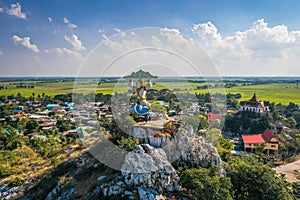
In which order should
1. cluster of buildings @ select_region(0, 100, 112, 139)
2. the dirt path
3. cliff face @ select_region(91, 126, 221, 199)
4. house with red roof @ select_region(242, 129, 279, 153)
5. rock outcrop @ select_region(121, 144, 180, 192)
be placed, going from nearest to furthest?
1. cliff face @ select_region(91, 126, 221, 199)
2. rock outcrop @ select_region(121, 144, 180, 192)
3. cluster of buildings @ select_region(0, 100, 112, 139)
4. the dirt path
5. house with red roof @ select_region(242, 129, 279, 153)

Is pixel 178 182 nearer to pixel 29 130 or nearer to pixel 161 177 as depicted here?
pixel 161 177

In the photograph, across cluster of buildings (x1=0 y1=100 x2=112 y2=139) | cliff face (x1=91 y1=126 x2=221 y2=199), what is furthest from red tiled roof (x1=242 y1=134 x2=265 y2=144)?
cluster of buildings (x1=0 y1=100 x2=112 y2=139)

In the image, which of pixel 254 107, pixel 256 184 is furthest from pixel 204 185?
pixel 254 107

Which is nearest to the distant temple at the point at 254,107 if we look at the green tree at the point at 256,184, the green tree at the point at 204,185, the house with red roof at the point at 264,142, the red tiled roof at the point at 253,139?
the house with red roof at the point at 264,142

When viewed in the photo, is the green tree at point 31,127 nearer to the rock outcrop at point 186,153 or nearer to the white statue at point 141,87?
the white statue at point 141,87

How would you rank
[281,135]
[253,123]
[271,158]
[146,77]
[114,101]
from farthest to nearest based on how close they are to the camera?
[253,123] → [281,135] → [271,158] → [114,101] → [146,77]

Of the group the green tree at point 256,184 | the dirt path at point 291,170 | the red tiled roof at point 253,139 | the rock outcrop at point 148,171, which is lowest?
the dirt path at point 291,170

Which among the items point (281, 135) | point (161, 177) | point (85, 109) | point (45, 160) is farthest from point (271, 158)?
point (45, 160)

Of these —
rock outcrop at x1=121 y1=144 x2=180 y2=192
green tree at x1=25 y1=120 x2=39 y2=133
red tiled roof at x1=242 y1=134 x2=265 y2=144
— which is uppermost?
rock outcrop at x1=121 y1=144 x2=180 y2=192

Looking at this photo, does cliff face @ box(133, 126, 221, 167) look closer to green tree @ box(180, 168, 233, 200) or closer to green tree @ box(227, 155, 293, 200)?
green tree @ box(180, 168, 233, 200)
